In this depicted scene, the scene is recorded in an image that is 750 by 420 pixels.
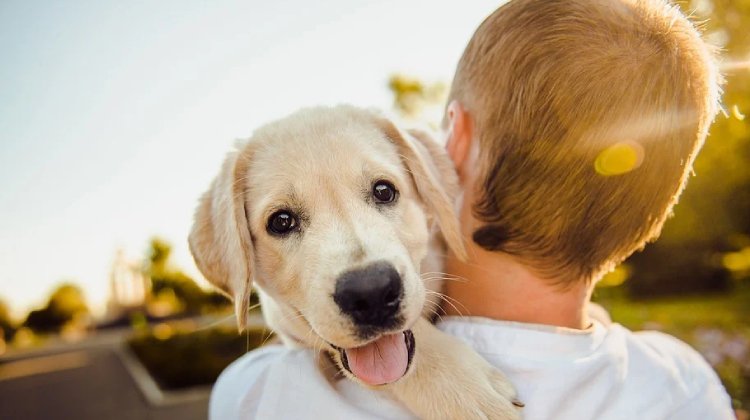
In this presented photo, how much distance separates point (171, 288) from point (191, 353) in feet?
96.3

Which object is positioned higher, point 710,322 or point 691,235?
point 710,322

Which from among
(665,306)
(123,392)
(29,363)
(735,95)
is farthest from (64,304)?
(735,95)

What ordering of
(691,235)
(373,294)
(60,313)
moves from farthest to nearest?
(60,313) < (691,235) < (373,294)

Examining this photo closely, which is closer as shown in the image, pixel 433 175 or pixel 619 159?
pixel 619 159

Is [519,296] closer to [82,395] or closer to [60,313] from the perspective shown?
[82,395]

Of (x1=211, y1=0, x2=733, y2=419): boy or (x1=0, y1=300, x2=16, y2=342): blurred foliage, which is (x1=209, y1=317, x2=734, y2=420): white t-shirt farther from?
(x1=0, y1=300, x2=16, y2=342): blurred foliage

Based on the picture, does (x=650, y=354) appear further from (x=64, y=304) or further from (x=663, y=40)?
(x=64, y=304)

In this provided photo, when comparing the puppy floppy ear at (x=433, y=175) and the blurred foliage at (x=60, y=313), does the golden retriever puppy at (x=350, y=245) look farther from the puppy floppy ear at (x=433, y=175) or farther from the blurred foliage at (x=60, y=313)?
the blurred foliage at (x=60, y=313)

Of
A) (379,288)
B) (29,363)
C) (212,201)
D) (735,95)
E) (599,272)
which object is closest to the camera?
(379,288)

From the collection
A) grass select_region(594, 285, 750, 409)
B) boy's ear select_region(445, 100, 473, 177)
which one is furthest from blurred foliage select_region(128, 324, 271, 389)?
boy's ear select_region(445, 100, 473, 177)

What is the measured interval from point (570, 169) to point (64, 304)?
192 feet

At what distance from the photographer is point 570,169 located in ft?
8.38

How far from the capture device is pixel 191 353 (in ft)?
60.0

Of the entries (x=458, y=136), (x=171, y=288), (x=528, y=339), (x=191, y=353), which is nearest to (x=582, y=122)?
(x=458, y=136)
